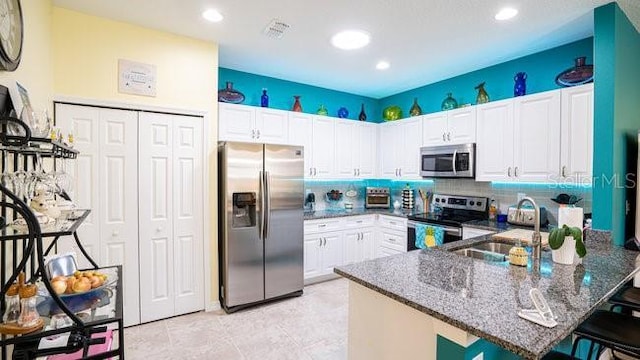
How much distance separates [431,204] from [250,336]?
3094mm

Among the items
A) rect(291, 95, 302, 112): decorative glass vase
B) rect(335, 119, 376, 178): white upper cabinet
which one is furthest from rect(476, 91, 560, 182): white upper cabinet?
rect(291, 95, 302, 112): decorative glass vase

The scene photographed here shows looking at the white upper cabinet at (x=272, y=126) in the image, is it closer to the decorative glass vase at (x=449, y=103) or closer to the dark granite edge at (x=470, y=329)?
the decorative glass vase at (x=449, y=103)

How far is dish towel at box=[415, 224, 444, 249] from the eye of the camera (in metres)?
3.68

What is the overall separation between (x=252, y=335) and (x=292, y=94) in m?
3.24

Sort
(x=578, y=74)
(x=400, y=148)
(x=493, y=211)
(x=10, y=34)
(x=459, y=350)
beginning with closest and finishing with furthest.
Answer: (x=459, y=350), (x=10, y=34), (x=578, y=74), (x=493, y=211), (x=400, y=148)

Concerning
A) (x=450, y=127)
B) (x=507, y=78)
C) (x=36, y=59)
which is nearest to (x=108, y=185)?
(x=36, y=59)

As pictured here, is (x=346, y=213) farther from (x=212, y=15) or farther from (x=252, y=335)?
(x=212, y=15)

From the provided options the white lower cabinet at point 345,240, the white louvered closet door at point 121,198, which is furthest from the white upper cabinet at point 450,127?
the white louvered closet door at point 121,198

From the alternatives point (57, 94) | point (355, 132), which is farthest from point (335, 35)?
point (57, 94)

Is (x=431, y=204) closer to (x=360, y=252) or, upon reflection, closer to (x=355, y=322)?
(x=360, y=252)

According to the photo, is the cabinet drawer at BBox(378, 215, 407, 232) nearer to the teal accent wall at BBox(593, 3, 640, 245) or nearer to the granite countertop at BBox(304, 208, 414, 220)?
the granite countertop at BBox(304, 208, 414, 220)

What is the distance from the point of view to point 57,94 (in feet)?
8.36

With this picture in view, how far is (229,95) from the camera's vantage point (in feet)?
12.1

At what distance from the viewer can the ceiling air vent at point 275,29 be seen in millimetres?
2742
